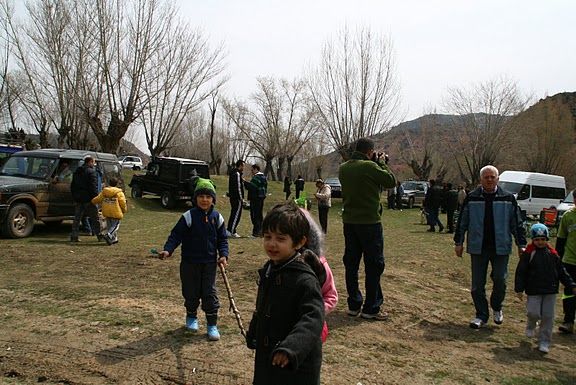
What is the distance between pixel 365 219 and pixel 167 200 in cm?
1716

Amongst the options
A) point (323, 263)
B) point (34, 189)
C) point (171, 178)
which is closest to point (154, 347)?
point (323, 263)

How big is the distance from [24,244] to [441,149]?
47.3 meters

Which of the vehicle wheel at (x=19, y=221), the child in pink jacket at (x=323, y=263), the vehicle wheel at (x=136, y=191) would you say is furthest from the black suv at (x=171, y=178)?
the child in pink jacket at (x=323, y=263)

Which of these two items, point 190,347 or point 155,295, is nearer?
point 190,347

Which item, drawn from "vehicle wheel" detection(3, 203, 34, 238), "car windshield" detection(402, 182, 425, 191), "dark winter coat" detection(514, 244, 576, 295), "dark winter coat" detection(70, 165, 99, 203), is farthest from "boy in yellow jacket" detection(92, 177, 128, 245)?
"car windshield" detection(402, 182, 425, 191)

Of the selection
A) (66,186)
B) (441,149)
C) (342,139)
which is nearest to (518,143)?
(441,149)

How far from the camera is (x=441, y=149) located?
51844 mm

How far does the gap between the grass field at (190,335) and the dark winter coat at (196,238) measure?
30.9 inches

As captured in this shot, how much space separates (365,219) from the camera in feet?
18.5

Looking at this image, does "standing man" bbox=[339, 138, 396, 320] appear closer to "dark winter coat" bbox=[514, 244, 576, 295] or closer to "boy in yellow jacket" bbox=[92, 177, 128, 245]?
"dark winter coat" bbox=[514, 244, 576, 295]

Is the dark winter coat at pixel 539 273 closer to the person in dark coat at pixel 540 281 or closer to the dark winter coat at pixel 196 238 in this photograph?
the person in dark coat at pixel 540 281

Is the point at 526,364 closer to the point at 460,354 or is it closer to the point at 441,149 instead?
the point at 460,354

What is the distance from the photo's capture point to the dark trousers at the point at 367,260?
18.5ft

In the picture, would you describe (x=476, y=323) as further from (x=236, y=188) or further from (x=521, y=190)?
(x=521, y=190)
